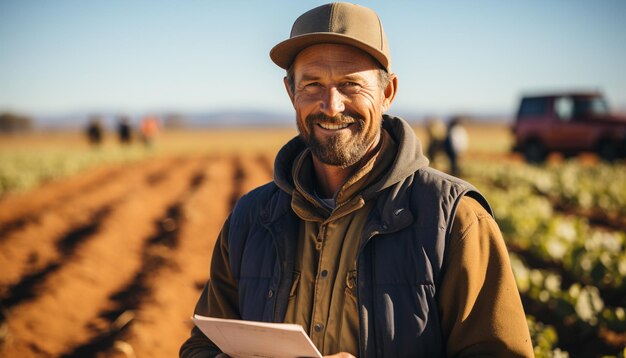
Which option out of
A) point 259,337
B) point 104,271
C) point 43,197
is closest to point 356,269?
point 259,337

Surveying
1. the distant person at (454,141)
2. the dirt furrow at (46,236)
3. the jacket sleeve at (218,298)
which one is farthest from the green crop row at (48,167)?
the jacket sleeve at (218,298)

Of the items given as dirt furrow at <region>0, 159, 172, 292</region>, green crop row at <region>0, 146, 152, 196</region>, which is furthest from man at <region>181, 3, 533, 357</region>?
green crop row at <region>0, 146, 152, 196</region>

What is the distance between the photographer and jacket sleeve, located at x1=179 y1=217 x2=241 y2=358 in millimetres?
2090

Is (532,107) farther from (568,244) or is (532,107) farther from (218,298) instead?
(218,298)

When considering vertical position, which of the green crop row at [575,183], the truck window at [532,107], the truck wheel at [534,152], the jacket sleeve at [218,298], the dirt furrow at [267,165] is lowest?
the dirt furrow at [267,165]

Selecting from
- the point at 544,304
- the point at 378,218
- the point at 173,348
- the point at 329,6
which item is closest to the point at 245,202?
the point at 378,218

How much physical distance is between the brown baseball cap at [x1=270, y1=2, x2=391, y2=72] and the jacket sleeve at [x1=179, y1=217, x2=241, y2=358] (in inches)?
30.8

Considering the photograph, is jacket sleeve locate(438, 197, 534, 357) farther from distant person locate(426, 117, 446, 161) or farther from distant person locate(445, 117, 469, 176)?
distant person locate(426, 117, 446, 161)

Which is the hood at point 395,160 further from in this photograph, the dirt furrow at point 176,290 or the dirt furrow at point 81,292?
the dirt furrow at point 81,292

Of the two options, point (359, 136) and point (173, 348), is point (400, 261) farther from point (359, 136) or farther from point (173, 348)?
point (173, 348)

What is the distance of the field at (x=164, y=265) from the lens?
4.60m

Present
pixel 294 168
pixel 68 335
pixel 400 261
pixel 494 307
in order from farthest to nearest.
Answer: pixel 68 335 → pixel 294 168 → pixel 400 261 → pixel 494 307

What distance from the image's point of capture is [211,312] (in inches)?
83.2

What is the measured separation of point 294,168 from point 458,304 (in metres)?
0.78
